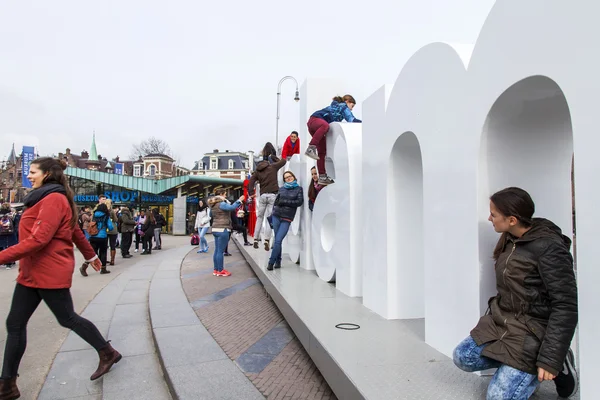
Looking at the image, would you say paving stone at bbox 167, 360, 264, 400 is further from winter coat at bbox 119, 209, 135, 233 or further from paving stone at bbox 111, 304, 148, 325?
winter coat at bbox 119, 209, 135, 233

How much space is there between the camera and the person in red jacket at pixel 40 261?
2.91m

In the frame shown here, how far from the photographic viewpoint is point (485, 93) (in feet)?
8.36

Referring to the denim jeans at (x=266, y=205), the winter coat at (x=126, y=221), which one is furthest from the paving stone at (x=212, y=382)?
the winter coat at (x=126, y=221)

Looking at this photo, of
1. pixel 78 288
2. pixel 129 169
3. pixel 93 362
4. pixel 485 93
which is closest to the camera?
pixel 485 93

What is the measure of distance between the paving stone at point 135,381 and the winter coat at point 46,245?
2.97 feet

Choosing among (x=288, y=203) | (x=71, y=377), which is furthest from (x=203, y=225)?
(x=71, y=377)

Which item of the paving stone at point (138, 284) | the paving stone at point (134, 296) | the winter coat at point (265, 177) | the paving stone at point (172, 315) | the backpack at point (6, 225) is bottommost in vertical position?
the paving stone at point (138, 284)

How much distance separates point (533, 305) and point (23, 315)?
11.3 feet

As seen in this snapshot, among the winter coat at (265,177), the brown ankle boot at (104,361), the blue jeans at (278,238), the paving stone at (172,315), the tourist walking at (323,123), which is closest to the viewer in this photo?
the brown ankle boot at (104,361)

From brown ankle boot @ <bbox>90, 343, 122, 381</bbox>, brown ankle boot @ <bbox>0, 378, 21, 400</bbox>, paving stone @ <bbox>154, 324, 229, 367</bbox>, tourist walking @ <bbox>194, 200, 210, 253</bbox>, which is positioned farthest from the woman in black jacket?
tourist walking @ <bbox>194, 200, 210, 253</bbox>

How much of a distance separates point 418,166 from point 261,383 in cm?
251

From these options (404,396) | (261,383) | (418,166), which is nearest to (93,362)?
(261,383)

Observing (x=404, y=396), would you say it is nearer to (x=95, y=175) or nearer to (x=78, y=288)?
(x=78, y=288)

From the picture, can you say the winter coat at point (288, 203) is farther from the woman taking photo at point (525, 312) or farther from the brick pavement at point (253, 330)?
the woman taking photo at point (525, 312)
